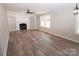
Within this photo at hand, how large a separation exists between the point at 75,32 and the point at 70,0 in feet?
5.94

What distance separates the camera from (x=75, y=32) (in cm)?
273

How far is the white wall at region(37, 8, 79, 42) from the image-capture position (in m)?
2.78

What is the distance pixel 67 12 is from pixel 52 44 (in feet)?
3.89

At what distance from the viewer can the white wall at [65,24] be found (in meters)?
2.78

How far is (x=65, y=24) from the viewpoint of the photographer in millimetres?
2988

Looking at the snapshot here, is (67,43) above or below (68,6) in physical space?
below

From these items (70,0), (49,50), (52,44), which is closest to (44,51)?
(49,50)

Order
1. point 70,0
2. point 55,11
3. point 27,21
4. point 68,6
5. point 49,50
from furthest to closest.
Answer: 1. point 27,21
2. point 49,50
3. point 55,11
4. point 68,6
5. point 70,0

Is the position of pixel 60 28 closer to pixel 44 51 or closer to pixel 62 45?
pixel 62 45

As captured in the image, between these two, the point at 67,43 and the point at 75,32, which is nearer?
the point at 75,32

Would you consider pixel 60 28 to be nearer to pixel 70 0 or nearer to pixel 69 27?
pixel 69 27

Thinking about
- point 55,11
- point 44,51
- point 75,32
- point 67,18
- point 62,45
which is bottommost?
point 44,51

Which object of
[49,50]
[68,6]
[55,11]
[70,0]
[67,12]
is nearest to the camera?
[70,0]

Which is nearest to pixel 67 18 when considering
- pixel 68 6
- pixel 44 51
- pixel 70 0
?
pixel 68 6
